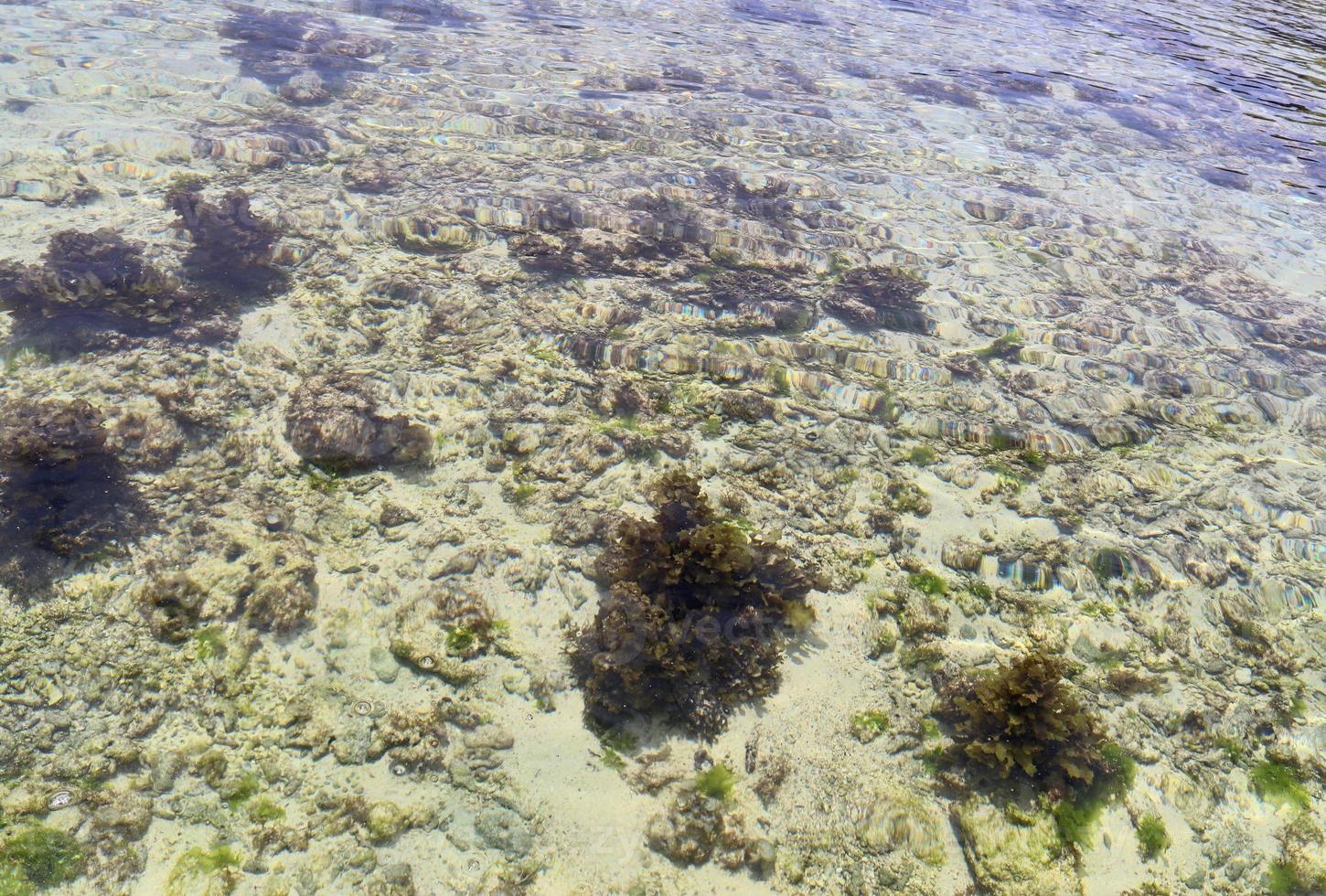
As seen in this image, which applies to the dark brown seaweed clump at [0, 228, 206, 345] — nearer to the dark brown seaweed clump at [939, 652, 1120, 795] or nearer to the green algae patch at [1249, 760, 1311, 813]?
the dark brown seaweed clump at [939, 652, 1120, 795]

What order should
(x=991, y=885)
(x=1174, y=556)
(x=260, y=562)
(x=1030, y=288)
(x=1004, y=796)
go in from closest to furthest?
(x=991, y=885), (x=1004, y=796), (x=260, y=562), (x=1174, y=556), (x=1030, y=288)

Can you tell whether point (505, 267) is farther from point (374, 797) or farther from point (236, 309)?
point (374, 797)

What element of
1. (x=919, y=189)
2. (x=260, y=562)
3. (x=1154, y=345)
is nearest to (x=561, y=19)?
(x=919, y=189)


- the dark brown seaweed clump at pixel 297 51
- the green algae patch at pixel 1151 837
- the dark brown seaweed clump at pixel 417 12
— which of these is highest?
the dark brown seaweed clump at pixel 417 12

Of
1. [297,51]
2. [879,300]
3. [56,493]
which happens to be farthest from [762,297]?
[297,51]

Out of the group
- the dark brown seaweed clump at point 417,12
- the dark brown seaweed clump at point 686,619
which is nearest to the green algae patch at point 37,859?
the dark brown seaweed clump at point 686,619

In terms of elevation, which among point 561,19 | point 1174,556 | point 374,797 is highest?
point 561,19

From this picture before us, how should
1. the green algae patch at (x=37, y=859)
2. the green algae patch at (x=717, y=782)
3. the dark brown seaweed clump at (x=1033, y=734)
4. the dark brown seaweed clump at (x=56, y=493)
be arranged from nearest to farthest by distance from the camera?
the green algae patch at (x=37, y=859), the green algae patch at (x=717, y=782), the dark brown seaweed clump at (x=1033, y=734), the dark brown seaweed clump at (x=56, y=493)

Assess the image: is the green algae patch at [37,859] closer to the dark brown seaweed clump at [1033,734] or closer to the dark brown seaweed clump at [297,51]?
the dark brown seaweed clump at [1033,734]
